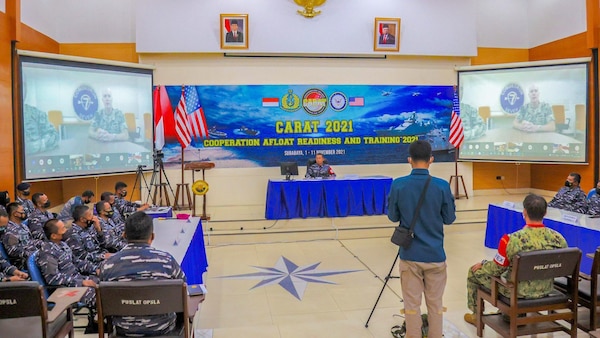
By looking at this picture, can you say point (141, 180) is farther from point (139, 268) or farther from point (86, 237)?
point (139, 268)

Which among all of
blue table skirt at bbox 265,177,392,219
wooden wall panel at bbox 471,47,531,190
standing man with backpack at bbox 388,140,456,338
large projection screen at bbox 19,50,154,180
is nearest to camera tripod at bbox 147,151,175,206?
large projection screen at bbox 19,50,154,180

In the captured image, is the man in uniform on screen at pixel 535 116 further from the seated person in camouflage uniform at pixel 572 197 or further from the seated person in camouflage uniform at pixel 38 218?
the seated person in camouflage uniform at pixel 38 218

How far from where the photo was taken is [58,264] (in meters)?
3.60

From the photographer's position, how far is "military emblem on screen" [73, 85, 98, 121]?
830cm

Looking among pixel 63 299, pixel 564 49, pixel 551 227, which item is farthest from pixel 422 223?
pixel 564 49

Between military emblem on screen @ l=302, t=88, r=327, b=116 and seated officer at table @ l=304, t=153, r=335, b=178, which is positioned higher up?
military emblem on screen @ l=302, t=88, r=327, b=116

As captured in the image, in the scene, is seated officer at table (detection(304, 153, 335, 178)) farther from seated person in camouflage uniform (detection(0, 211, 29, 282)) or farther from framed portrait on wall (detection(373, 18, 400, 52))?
seated person in camouflage uniform (detection(0, 211, 29, 282))

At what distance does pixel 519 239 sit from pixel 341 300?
208 centimetres

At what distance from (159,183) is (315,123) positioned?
362 centimetres

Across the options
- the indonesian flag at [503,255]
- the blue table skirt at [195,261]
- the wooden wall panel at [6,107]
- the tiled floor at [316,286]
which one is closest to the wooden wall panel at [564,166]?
the tiled floor at [316,286]

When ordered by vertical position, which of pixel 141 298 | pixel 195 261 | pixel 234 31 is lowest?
pixel 195 261

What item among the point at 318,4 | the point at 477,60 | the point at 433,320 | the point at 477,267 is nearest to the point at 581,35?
the point at 477,60

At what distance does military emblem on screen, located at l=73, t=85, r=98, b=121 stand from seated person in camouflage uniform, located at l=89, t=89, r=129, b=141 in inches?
5.2

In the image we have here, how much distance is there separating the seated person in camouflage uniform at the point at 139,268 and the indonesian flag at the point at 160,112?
23.6 feet
